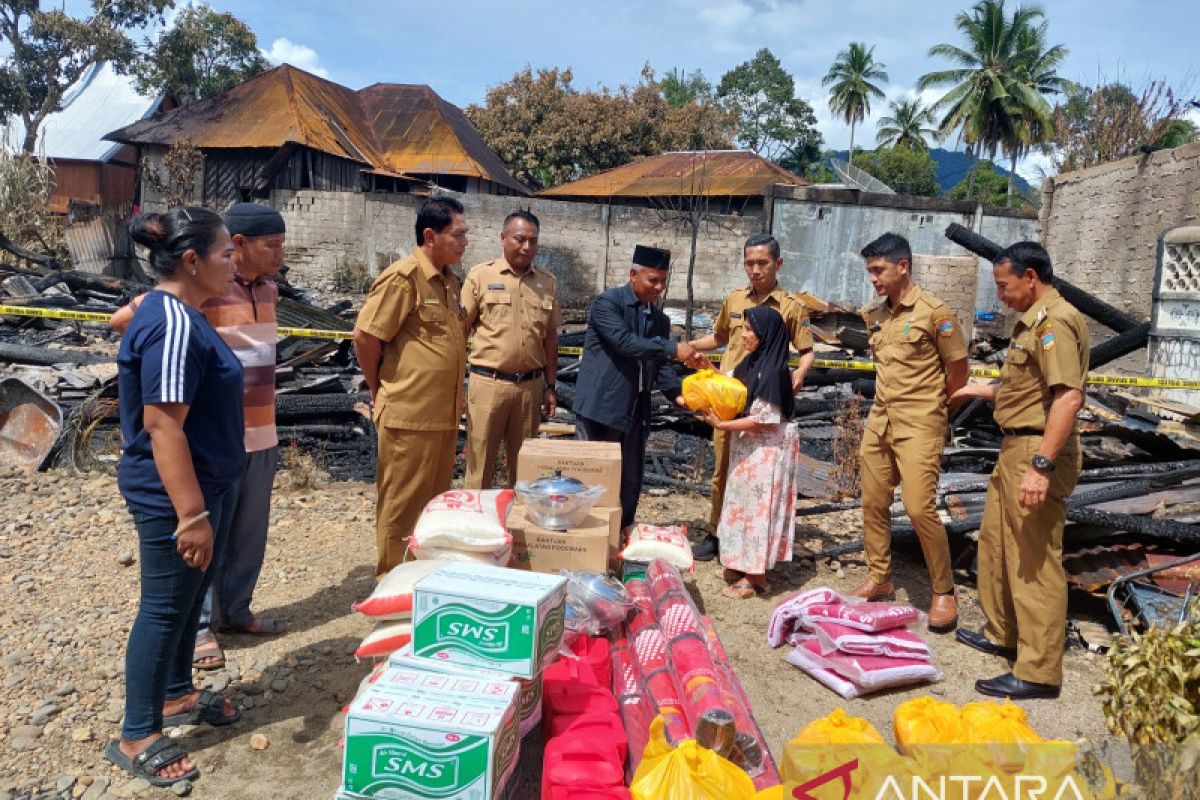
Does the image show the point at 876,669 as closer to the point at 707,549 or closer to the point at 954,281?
the point at 707,549

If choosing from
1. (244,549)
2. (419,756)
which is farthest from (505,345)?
(419,756)

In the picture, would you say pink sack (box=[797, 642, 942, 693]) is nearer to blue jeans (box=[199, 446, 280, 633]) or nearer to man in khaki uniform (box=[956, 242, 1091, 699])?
man in khaki uniform (box=[956, 242, 1091, 699])

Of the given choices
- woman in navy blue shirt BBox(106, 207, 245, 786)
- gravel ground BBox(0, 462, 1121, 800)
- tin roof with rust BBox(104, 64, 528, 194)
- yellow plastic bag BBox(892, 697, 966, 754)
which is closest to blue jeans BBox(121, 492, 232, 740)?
woman in navy blue shirt BBox(106, 207, 245, 786)

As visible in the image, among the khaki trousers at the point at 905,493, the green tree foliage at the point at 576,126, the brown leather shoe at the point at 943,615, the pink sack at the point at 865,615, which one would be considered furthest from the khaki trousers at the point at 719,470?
the green tree foliage at the point at 576,126

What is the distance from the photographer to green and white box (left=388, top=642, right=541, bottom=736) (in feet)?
7.75

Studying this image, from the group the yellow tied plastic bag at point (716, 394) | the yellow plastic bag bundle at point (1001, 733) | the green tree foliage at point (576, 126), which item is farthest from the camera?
the green tree foliage at point (576, 126)

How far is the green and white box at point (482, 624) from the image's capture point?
239 cm

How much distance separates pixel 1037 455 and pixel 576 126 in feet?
87.0

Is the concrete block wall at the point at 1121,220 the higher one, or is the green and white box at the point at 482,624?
the concrete block wall at the point at 1121,220

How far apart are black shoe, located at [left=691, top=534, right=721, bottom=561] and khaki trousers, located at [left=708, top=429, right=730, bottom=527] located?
0.22 feet

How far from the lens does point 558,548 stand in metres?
3.43

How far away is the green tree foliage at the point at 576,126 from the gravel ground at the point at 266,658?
24.6 m

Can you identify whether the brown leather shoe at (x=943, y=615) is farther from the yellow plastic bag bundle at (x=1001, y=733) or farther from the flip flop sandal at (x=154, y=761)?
the flip flop sandal at (x=154, y=761)

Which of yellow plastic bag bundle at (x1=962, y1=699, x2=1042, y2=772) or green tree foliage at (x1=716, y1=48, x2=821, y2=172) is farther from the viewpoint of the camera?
green tree foliage at (x1=716, y1=48, x2=821, y2=172)
